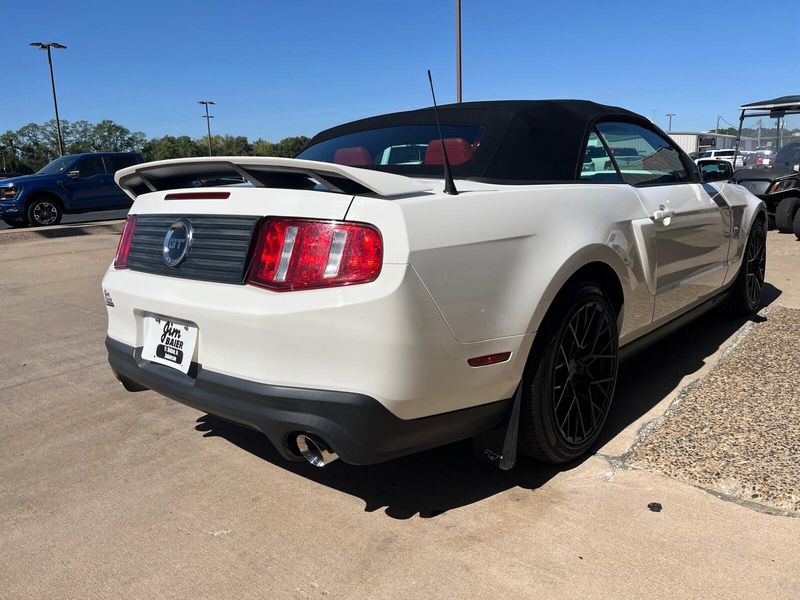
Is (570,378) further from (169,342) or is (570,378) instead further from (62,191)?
(62,191)

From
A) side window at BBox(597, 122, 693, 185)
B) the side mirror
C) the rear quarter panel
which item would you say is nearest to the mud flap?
the rear quarter panel

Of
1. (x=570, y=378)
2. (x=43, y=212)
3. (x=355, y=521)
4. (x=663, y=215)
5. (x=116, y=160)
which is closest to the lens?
(x=355, y=521)

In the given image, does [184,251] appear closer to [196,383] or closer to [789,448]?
[196,383]

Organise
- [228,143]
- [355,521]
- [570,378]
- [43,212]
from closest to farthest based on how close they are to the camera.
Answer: [355,521] → [570,378] → [43,212] → [228,143]

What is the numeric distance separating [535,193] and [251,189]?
1.02 metres

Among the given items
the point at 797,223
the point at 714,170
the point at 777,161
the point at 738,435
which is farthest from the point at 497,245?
the point at 777,161

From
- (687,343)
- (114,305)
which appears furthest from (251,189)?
(687,343)

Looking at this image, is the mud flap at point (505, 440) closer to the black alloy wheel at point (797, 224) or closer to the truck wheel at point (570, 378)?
the truck wheel at point (570, 378)

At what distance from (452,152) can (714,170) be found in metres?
2.38

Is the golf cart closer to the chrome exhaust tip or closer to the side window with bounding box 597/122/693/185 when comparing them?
the side window with bounding box 597/122/693/185

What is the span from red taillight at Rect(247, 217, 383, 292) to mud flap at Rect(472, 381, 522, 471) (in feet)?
→ 2.55

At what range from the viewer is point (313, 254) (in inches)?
78.8

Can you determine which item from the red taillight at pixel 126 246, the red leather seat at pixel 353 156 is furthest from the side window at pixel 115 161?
the red taillight at pixel 126 246

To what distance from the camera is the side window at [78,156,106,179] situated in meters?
15.1
